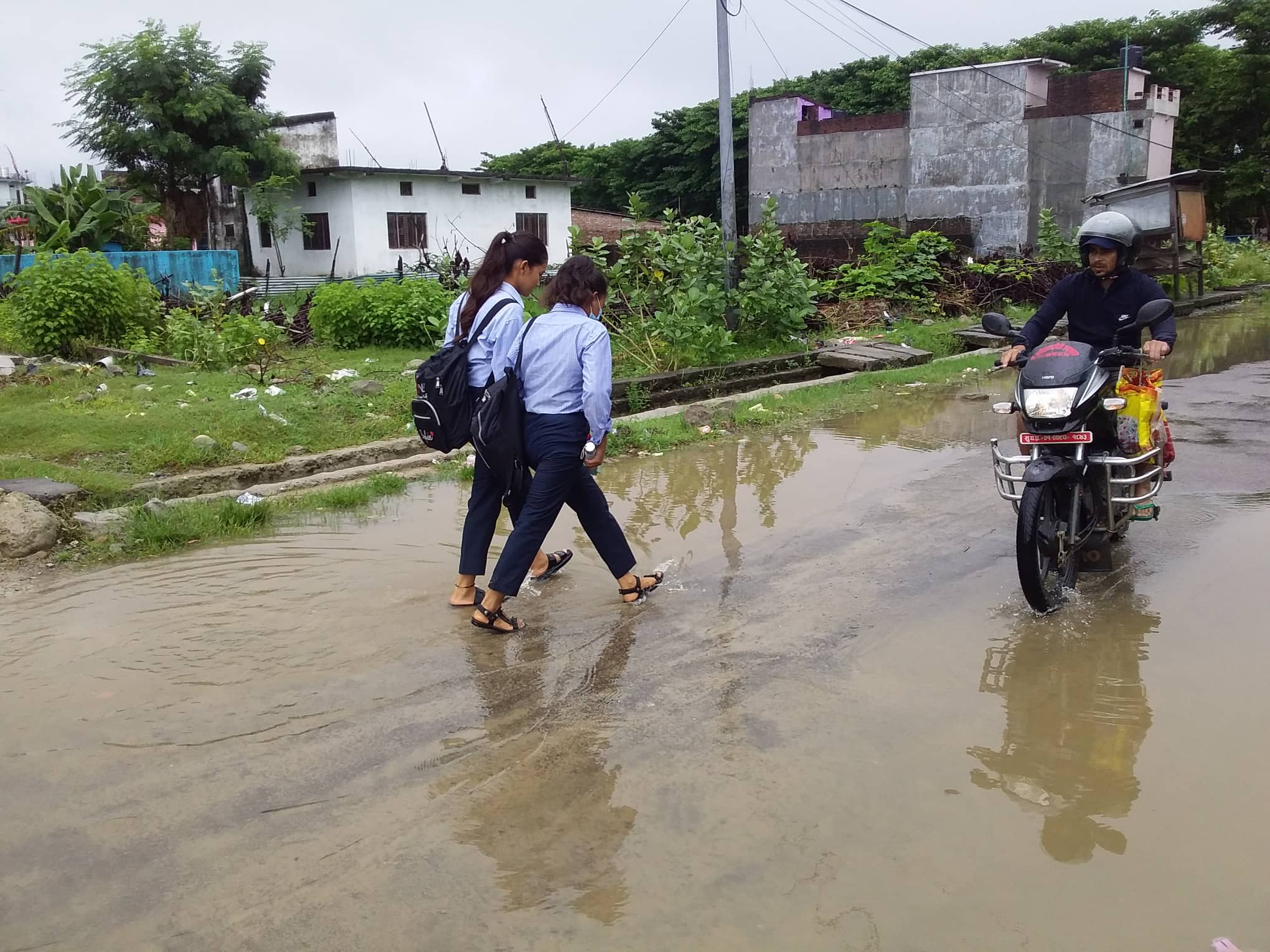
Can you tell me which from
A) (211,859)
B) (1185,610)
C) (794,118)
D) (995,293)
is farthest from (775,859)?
(794,118)

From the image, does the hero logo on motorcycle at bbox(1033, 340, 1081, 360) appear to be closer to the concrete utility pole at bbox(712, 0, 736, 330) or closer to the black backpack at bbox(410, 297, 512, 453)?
the black backpack at bbox(410, 297, 512, 453)

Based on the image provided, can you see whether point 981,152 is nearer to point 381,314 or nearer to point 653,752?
point 381,314

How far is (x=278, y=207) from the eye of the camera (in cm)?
2808

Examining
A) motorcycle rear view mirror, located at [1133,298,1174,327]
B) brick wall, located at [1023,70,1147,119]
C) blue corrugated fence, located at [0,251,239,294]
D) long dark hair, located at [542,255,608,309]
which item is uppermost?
brick wall, located at [1023,70,1147,119]

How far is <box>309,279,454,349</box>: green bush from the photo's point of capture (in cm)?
1384

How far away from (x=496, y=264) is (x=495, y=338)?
0.32m

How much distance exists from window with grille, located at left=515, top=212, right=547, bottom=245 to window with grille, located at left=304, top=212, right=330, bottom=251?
18.2 ft

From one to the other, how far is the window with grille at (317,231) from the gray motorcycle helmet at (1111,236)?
26442 mm

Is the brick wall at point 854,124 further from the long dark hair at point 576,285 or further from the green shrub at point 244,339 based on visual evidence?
the long dark hair at point 576,285

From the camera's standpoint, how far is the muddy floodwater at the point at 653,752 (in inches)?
100

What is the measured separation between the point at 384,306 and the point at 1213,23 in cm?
3609

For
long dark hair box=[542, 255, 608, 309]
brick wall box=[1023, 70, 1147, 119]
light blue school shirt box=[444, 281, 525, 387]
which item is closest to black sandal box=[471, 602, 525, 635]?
light blue school shirt box=[444, 281, 525, 387]

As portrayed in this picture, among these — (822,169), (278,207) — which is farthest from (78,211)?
(822,169)

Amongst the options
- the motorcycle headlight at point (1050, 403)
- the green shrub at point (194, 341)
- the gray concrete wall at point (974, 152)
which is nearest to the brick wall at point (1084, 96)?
the gray concrete wall at point (974, 152)
